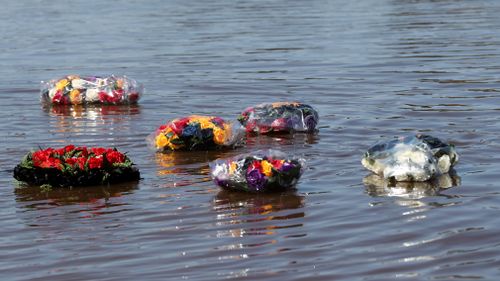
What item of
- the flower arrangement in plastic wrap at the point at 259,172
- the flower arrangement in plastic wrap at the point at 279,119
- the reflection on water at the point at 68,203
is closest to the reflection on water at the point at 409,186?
the flower arrangement in plastic wrap at the point at 259,172

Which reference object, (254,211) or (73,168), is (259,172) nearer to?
(254,211)

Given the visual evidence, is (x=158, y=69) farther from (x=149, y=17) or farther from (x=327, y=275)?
(x=327, y=275)

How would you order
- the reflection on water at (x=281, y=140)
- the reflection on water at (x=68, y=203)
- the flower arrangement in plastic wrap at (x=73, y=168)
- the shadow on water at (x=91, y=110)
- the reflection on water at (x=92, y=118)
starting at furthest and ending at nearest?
the shadow on water at (x=91, y=110) < the reflection on water at (x=92, y=118) < the reflection on water at (x=281, y=140) < the flower arrangement in plastic wrap at (x=73, y=168) < the reflection on water at (x=68, y=203)

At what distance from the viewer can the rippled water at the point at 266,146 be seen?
8867 mm

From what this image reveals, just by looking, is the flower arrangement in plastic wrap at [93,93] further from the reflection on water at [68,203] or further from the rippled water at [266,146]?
the reflection on water at [68,203]

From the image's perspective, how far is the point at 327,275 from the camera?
840cm

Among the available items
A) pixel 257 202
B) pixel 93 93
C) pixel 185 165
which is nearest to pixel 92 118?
pixel 93 93

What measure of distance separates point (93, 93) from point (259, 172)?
632cm

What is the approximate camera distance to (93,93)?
16.7 m

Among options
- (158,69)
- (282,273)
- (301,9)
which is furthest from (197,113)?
(301,9)

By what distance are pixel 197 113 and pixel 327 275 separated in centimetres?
770

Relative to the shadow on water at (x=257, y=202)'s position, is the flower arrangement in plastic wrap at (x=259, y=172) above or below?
above

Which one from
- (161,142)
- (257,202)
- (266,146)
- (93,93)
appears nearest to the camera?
(257,202)

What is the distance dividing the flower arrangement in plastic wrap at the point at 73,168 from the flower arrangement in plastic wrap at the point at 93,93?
204 inches
